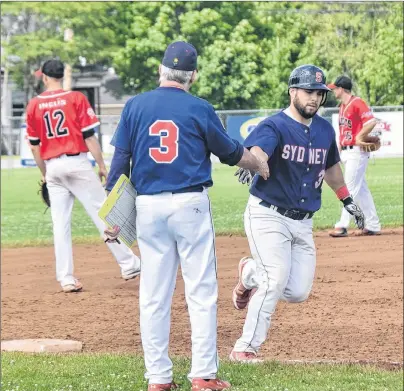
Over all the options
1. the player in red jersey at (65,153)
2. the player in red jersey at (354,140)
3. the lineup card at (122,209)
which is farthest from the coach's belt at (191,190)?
the player in red jersey at (354,140)

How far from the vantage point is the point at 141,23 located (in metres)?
24.9

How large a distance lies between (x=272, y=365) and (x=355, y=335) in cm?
160

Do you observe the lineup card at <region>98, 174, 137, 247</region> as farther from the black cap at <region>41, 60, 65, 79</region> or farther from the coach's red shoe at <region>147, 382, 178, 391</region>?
the black cap at <region>41, 60, 65, 79</region>

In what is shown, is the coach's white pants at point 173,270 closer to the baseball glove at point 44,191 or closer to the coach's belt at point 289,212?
the coach's belt at point 289,212

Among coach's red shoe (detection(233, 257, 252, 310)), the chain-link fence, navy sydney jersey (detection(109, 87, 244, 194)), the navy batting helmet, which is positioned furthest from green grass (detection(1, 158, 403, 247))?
navy sydney jersey (detection(109, 87, 244, 194))

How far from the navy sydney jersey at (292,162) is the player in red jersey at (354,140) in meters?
6.08

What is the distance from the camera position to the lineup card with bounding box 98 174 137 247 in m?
5.33

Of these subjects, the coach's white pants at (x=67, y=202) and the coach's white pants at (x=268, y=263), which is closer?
the coach's white pants at (x=268, y=263)

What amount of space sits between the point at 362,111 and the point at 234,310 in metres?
4.83

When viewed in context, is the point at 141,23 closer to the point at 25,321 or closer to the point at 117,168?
the point at 25,321

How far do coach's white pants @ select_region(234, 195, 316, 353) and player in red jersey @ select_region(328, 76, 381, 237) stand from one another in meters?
6.17

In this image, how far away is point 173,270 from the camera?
5.41 m

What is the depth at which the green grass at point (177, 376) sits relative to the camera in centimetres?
546

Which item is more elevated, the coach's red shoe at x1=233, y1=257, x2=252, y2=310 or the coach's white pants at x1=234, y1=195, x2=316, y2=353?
the coach's white pants at x1=234, y1=195, x2=316, y2=353
